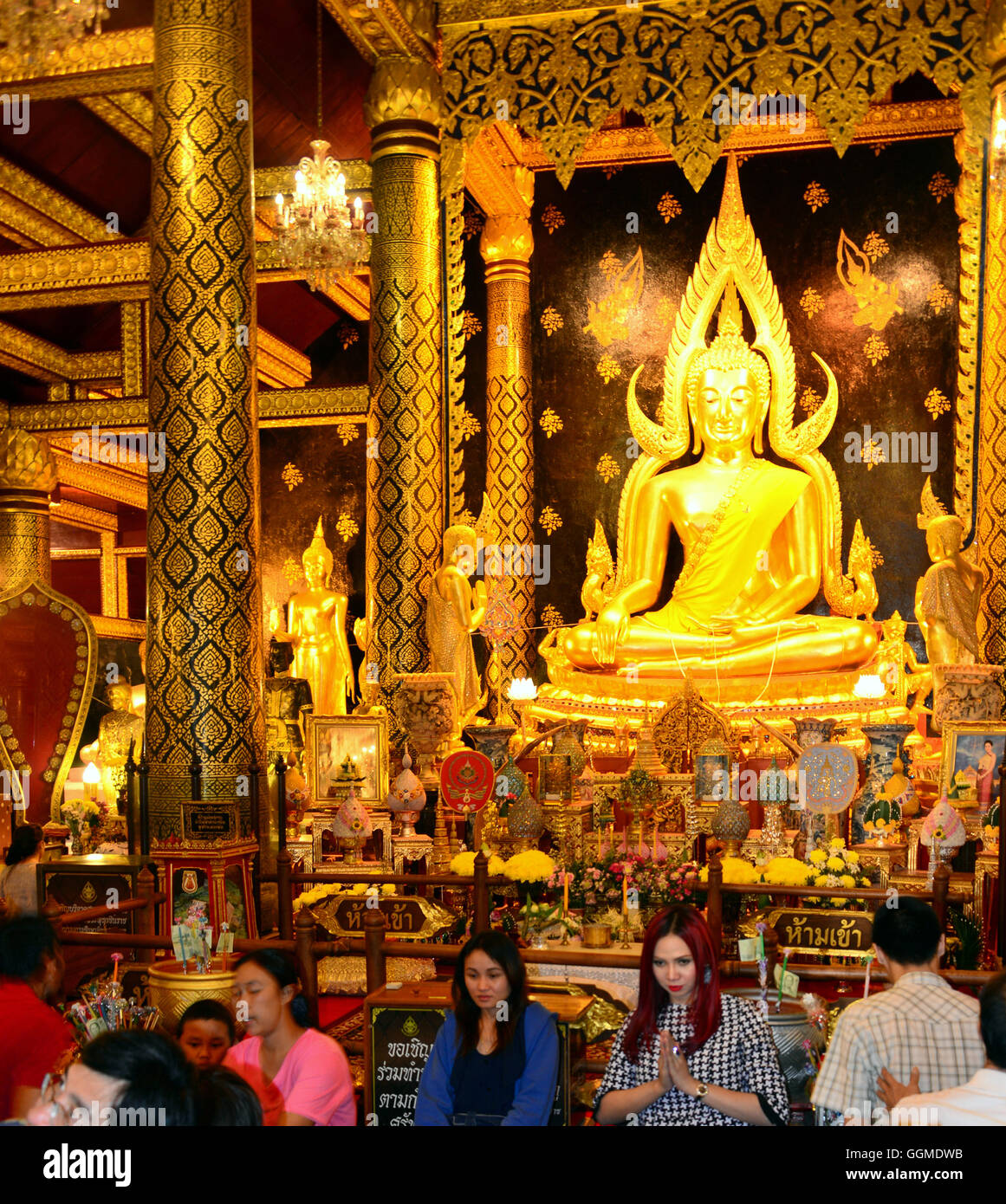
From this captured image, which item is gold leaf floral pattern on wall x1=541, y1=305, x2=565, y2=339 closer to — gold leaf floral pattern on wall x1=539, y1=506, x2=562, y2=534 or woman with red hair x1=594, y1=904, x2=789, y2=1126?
gold leaf floral pattern on wall x1=539, y1=506, x2=562, y2=534

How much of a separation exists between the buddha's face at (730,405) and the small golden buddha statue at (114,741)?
5150mm

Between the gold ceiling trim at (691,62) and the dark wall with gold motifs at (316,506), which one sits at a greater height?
the gold ceiling trim at (691,62)

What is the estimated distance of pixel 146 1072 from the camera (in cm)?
186

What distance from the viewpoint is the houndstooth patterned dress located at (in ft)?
8.62

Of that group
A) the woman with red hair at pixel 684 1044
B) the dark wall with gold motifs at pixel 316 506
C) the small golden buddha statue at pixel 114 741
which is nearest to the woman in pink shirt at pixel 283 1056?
the woman with red hair at pixel 684 1044

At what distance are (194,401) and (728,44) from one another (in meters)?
4.79

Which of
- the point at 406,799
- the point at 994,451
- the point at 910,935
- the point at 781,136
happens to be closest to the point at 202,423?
the point at 406,799

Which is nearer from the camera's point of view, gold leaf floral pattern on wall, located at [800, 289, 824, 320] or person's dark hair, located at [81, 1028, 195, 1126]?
person's dark hair, located at [81, 1028, 195, 1126]

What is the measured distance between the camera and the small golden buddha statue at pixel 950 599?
8039 millimetres

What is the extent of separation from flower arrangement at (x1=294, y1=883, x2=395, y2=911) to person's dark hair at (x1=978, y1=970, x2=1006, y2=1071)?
12.8 ft

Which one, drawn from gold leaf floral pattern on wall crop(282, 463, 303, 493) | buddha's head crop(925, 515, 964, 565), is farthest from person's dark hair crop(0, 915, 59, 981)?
gold leaf floral pattern on wall crop(282, 463, 303, 493)

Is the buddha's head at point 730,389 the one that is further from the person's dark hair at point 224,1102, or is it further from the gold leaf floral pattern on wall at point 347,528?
the person's dark hair at point 224,1102

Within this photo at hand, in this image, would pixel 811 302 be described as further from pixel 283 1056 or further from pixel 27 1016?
pixel 27 1016
